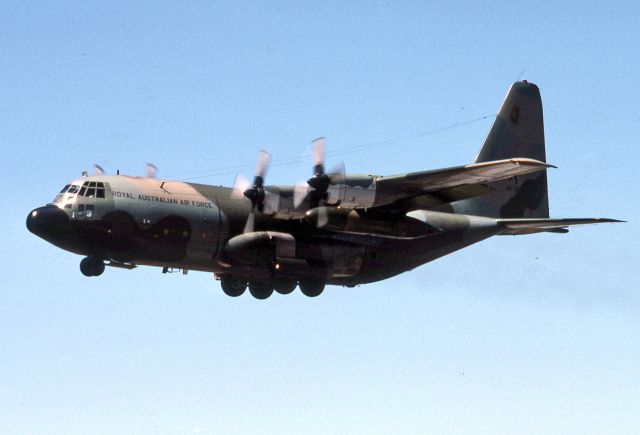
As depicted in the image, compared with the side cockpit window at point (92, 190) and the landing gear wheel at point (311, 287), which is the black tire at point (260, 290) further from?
the side cockpit window at point (92, 190)

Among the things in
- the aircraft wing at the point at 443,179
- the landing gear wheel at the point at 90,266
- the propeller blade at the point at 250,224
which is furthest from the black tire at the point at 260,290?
the landing gear wheel at the point at 90,266

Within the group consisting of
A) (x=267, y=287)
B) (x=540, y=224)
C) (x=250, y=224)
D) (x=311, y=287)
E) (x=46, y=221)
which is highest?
(x=540, y=224)

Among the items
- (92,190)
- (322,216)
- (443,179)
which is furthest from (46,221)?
(443,179)

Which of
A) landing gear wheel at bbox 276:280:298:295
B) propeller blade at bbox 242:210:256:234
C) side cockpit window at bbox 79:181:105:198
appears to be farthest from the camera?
landing gear wheel at bbox 276:280:298:295

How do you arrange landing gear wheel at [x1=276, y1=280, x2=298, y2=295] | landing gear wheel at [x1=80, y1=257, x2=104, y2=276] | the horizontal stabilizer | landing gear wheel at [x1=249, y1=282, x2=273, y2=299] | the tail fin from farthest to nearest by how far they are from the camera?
the tail fin < landing gear wheel at [x1=249, y1=282, x2=273, y2=299] < the horizontal stabilizer < landing gear wheel at [x1=276, y1=280, x2=298, y2=295] < landing gear wheel at [x1=80, y1=257, x2=104, y2=276]

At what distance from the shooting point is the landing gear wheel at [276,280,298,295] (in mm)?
31391

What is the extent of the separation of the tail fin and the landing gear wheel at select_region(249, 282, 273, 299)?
8950 millimetres

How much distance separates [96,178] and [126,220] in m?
1.58

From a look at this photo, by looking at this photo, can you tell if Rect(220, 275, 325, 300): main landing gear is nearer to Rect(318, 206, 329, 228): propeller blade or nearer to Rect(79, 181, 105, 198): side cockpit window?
Rect(318, 206, 329, 228): propeller blade

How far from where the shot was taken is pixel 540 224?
33250 millimetres

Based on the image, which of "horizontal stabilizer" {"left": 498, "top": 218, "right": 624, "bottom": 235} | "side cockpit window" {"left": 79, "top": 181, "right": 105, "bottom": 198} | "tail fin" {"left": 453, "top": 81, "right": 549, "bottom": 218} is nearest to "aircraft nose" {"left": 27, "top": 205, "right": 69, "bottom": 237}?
Result: "side cockpit window" {"left": 79, "top": 181, "right": 105, "bottom": 198}

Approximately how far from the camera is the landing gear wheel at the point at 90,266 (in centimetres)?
2922

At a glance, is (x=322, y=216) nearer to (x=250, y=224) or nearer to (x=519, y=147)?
(x=250, y=224)

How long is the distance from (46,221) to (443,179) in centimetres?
1098
